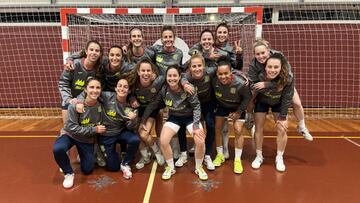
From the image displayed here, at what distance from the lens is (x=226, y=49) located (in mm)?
3752

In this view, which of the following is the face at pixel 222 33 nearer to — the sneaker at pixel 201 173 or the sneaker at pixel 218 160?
the sneaker at pixel 218 160

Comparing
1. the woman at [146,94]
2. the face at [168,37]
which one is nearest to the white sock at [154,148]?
the woman at [146,94]

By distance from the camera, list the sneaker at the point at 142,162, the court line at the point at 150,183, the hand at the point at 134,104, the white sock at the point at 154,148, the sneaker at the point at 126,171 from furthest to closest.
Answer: the white sock at the point at 154,148
the sneaker at the point at 142,162
the hand at the point at 134,104
the sneaker at the point at 126,171
the court line at the point at 150,183

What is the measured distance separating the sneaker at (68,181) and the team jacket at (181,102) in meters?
1.14

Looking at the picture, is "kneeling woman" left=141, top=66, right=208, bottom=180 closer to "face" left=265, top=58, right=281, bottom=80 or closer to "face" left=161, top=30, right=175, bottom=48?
"face" left=161, top=30, right=175, bottom=48

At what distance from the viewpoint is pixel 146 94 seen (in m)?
3.40

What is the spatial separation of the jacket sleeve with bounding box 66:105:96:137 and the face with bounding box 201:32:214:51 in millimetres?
1530

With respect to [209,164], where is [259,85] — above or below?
above

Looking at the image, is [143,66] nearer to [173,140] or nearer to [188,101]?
[188,101]

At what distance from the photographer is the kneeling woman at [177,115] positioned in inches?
124

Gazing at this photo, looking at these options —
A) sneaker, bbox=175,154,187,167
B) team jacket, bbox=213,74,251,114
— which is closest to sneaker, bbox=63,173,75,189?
sneaker, bbox=175,154,187,167

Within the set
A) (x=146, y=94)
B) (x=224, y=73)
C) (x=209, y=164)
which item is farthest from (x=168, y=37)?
(x=209, y=164)

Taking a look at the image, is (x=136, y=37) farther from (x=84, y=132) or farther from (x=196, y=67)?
(x=84, y=132)

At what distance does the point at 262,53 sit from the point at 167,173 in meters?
1.62
